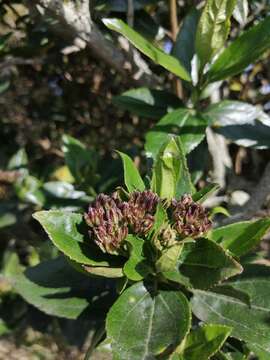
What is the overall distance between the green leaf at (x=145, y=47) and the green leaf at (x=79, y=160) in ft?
1.85

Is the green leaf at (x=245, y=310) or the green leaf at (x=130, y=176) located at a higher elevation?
the green leaf at (x=130, y=176)

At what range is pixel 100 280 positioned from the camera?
158cm

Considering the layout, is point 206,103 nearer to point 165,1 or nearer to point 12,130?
point 165,1

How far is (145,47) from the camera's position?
1.43 m

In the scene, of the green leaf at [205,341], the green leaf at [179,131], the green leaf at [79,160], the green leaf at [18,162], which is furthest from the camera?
the green leaf at [18,162]

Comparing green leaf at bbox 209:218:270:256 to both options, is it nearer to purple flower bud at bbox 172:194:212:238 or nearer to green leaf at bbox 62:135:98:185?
purple flower bud at bbox 172:194:212:238

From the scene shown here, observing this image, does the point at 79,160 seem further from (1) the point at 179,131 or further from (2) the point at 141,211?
(2) the point at 141,211

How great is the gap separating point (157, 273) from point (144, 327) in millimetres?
117

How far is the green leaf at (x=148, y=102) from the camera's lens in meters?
1.67

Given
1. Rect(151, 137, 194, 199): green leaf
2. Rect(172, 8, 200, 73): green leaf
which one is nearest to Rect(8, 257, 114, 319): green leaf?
Rect(151, 137, 194, 199): green leaf

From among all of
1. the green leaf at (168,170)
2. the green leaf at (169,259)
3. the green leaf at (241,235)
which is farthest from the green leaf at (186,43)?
the green leaf at (169,259)

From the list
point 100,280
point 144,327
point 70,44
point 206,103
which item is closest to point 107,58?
point 70,44

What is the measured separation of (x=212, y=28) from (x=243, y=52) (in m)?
0.09

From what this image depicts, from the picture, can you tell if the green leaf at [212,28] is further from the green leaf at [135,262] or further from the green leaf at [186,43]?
the green leaf at [135,262]
